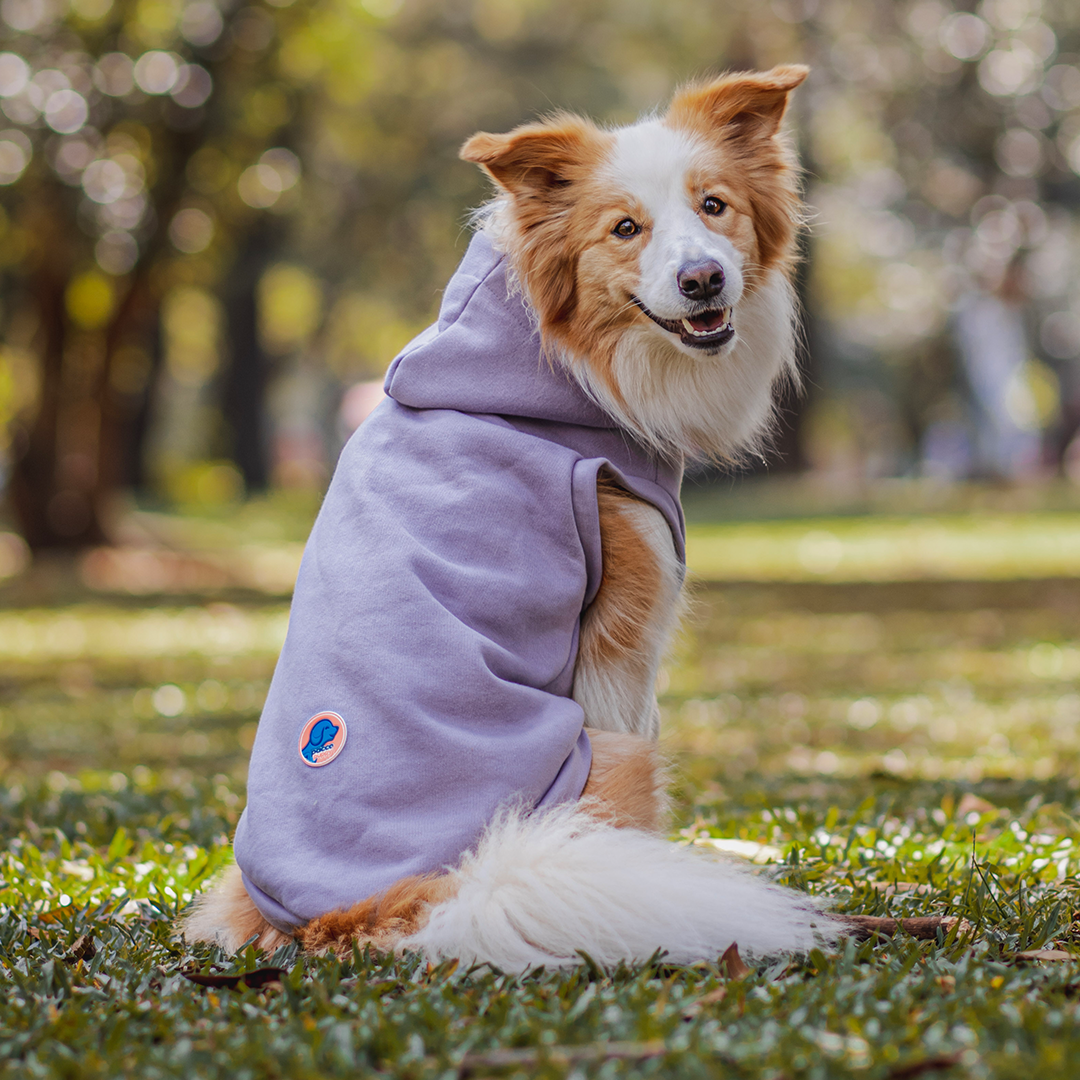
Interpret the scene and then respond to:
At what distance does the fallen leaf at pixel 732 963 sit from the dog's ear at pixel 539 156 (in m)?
2.33

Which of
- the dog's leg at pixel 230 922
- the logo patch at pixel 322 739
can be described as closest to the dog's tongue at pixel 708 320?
the logo patch at pixel 322 739

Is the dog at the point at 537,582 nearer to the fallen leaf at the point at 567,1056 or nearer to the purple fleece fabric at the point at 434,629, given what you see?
the purple fleece fabric at the point at 434,629

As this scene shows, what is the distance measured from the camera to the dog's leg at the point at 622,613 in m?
3.59

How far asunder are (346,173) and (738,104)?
899 inches

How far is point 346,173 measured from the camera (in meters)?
25.7

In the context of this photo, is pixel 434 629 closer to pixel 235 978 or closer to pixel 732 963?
pixel 235 978

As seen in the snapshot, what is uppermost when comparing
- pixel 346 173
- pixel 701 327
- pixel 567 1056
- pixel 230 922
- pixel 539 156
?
pixel 346 173

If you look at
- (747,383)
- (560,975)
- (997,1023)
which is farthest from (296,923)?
(747,383)

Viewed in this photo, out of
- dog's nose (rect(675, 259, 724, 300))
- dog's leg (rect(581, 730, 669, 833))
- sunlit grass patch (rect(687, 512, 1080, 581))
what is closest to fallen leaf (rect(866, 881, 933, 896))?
dog's leg (rect(581, 730, 669, 833))

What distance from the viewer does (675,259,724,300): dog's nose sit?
12.2 ft

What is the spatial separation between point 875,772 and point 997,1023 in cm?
304

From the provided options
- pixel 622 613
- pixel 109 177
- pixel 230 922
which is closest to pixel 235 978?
pixel 230 922

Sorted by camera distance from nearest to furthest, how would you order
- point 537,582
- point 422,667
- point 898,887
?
point 422,667, point 537,582, point 898,887

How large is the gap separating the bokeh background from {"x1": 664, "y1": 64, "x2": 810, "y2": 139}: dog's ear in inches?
22.7
